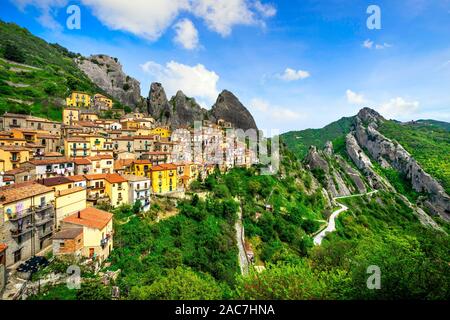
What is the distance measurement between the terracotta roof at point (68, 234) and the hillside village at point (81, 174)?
0.08 m

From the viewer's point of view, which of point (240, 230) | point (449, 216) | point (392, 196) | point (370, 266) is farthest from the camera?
point (392, 196)

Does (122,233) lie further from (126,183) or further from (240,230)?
(240,230)

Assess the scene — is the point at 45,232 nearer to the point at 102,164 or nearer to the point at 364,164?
the point at 102,164

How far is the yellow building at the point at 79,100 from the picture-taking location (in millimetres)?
66812

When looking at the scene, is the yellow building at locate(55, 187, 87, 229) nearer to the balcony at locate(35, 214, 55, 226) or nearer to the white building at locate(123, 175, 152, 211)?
the balcony at locate(35, 214, 55, 226)

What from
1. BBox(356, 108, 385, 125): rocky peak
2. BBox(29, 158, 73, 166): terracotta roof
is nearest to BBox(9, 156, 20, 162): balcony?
BBox(29, 158, 73, 166): terracotta roof

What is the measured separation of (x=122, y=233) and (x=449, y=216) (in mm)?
102560

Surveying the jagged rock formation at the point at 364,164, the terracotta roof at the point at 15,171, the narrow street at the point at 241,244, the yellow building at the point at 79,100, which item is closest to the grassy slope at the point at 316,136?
the jagged rock formation at the point at 364,164

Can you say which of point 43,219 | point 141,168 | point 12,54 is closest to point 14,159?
point 43,219

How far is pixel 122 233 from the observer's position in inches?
1064

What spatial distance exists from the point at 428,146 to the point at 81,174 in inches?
5417
